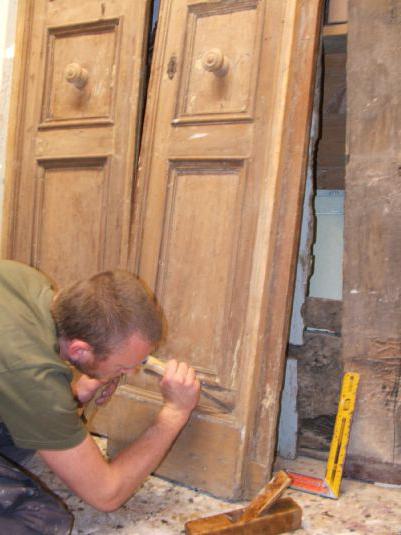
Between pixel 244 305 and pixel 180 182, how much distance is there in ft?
1.67

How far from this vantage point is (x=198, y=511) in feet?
5.60

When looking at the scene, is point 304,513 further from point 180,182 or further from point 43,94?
point 43,94

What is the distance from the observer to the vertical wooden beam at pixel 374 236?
1812mm

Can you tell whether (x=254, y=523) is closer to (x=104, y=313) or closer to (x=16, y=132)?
(x=104, y=313)

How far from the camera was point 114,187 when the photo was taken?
2139 millimetres

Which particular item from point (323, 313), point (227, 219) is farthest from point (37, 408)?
point (323, 313)

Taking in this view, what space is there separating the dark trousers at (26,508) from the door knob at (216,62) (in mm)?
1413

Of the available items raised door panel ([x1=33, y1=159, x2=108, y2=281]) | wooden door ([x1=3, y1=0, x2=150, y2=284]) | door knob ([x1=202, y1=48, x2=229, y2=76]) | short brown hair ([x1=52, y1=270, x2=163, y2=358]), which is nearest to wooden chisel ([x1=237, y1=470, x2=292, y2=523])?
short brown hair ([x1=52, y1=270, x2=163, y2=358])

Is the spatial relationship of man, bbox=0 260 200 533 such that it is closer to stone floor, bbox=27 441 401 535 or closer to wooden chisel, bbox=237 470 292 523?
stone floor, bbox=27 441 401 535

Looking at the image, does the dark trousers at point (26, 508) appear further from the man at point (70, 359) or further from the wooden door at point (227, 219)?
the wooden door at point (227, 219)

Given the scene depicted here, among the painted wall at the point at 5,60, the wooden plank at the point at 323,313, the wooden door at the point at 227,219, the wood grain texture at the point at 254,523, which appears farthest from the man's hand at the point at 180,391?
the painted wall at the point at 5,60

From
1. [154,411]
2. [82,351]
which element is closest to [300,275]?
[154,411]

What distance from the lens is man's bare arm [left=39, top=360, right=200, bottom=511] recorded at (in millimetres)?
1373

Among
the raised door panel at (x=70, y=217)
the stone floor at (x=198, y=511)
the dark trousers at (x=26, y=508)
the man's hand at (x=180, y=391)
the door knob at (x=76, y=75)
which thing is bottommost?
the stone floor at (x=198, y=511)
